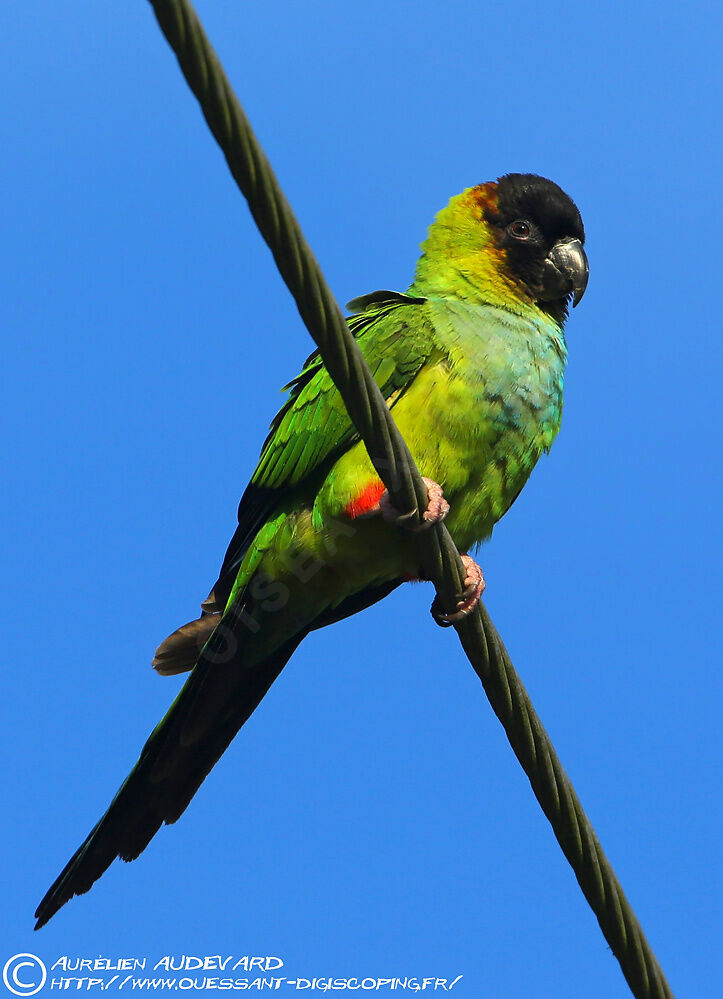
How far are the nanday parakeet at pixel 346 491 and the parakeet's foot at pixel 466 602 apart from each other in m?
0.40

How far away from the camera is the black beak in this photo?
5.00 metres

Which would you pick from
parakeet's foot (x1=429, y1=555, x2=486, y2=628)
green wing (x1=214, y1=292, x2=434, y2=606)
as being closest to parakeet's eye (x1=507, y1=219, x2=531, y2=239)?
green wing (x1=214, y1=292, x2=434, y2=606)

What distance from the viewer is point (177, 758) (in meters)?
4.38

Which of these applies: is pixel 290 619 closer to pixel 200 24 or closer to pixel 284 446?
pixel 284 446

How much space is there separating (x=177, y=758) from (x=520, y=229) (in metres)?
3.11

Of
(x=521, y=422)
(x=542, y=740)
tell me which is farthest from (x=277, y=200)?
(x=521, y=422)

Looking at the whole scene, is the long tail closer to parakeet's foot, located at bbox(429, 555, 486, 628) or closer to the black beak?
parakeet's foot, located at bbox(429, 555, 486, 628)

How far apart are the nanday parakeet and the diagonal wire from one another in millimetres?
845

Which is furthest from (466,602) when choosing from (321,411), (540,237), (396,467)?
(540,237)

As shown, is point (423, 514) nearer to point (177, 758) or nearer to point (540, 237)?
point (177, 758)

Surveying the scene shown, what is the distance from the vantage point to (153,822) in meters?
4.26

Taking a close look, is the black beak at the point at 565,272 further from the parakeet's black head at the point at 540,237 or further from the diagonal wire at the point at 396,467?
the diagonal wire at the point at 396,467

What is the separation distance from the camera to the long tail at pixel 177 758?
4141mm

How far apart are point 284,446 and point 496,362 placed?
101 cm
